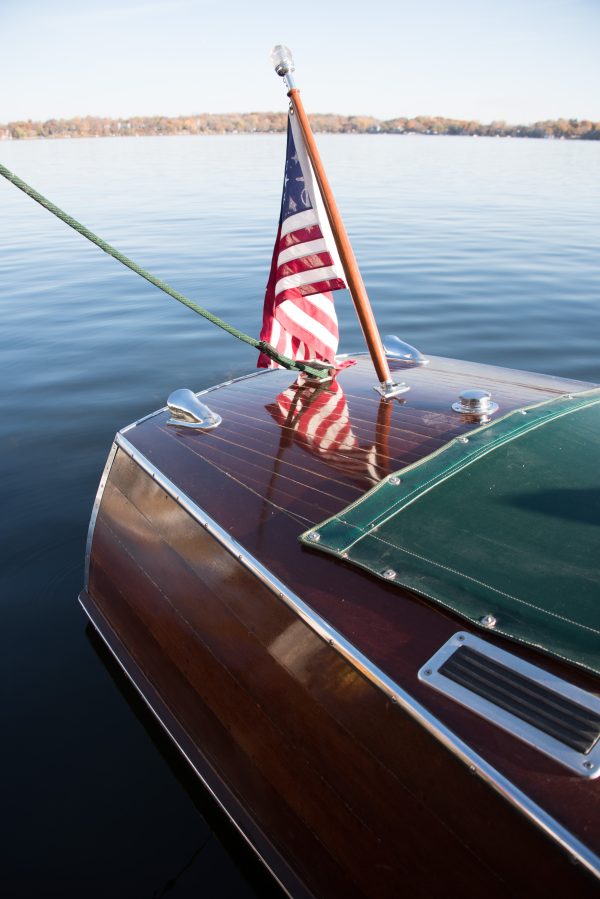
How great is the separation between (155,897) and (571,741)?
1.88 meters

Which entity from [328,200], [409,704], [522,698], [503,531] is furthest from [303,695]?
[328,200]

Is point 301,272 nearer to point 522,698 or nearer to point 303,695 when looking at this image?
point 303,695

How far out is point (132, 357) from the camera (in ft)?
27.4

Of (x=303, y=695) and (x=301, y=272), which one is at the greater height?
(x=301, y=272)

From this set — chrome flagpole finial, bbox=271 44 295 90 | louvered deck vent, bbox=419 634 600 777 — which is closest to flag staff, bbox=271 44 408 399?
chrome flagpole finial, bbox=271 44 295 90

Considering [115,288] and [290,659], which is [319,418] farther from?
[115,288]

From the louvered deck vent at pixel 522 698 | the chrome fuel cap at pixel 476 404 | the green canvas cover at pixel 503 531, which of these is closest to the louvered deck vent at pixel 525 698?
the louvered deck vent at pixel 522 698

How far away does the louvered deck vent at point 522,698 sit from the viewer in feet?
5.27

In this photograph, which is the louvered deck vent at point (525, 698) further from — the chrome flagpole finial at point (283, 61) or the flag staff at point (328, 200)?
the chrome flagpole finial at point (283, 61)

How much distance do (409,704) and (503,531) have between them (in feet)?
2.50

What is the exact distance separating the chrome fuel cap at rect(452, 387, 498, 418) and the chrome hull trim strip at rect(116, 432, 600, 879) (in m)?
1.38

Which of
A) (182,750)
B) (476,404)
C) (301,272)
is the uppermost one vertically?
(301,272)

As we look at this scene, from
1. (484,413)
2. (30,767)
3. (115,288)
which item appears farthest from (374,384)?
(115,288)

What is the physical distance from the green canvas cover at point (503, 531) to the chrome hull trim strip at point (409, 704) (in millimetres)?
246
